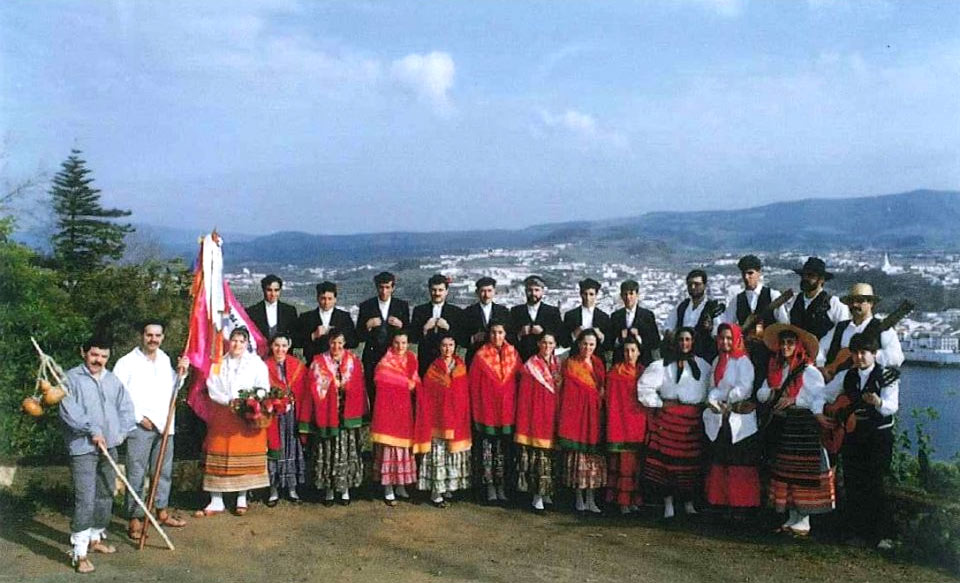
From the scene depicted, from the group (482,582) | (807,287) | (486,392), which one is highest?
(807,287)

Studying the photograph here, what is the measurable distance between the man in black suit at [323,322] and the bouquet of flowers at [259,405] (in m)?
0.76

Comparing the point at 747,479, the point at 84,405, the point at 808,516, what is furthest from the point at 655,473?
the point at 84,405

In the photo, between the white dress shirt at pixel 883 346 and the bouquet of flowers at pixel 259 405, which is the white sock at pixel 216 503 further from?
the white dress shirt at pixel 883 346

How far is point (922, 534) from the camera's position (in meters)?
5.52

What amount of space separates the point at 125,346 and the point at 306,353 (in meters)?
2.45

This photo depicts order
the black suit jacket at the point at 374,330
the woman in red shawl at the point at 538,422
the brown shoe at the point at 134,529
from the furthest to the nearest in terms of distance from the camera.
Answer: the black suit jacket at the point at 374,330 → the woman in red shawl at the point at 538,422 → the brown shoe at the point at 134,529

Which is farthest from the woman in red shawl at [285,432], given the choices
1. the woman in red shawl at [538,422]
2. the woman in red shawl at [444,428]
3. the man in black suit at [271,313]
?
the woman in red shawl at [538,422]

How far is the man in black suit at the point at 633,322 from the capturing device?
23.0ft

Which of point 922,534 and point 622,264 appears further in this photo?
point 622,264

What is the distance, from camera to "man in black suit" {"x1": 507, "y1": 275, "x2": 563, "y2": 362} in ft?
23.3

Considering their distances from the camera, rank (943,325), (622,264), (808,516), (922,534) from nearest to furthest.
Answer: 1. (922,534)
2. (808,516)
3. (943,325)
4. (622,264)

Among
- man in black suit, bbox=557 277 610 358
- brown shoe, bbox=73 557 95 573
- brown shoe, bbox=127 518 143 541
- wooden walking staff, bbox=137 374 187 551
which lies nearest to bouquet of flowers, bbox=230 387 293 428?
wooden walking staff, bbox=137 374 187 551

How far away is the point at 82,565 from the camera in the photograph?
522 cm

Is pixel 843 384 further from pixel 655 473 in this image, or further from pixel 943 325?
pixel 943 325
